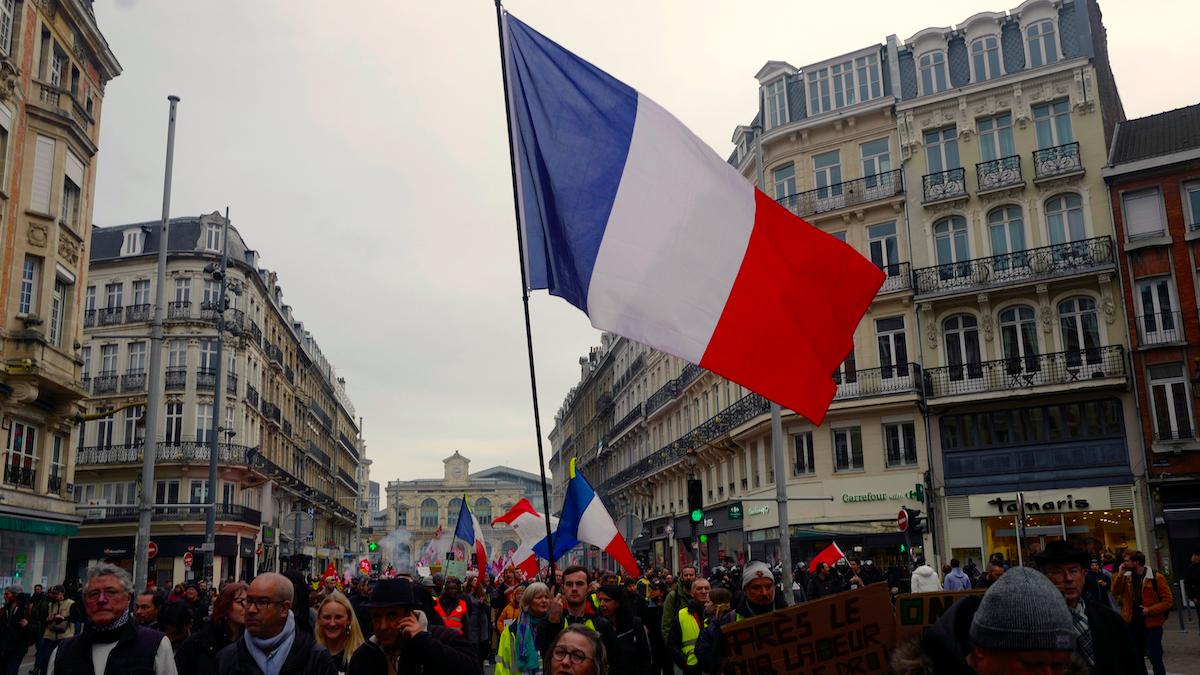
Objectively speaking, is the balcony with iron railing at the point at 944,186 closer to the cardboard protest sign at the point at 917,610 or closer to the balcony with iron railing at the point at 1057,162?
the balcony with iron railing at the point at 1057,162

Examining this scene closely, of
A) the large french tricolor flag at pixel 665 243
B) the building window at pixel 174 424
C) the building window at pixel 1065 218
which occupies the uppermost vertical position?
the building window at pixel 1065 218

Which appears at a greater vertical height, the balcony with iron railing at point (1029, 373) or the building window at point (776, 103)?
the building window at point (776, 103)

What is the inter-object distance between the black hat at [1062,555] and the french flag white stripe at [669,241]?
2.97 meters

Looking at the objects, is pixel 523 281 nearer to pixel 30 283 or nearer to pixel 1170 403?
pixel 30 283

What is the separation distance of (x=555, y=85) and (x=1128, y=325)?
28718 millimetres

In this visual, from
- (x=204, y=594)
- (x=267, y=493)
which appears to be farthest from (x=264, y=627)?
(x=267, y=493)

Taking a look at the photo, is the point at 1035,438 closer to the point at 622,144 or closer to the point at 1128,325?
the point at 1128,325

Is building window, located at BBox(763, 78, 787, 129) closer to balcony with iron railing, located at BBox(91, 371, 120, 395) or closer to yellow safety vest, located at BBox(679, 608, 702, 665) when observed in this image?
yellow safety vest, located at BBox(679, 608, 702, 665)

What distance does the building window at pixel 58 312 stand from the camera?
2767 centimetres

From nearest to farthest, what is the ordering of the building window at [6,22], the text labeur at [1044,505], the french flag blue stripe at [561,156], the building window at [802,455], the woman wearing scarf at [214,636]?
the woman wearing scarf at [214,636] → the french flag blue stripe at [561,156] → the building window at [6,22] → the text labeur at [1044,505] → the building window at [802,455]

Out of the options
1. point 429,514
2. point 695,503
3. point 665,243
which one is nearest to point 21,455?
point 695,503

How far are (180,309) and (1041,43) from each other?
1609 inches

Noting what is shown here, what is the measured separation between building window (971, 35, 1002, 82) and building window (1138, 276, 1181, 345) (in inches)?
346

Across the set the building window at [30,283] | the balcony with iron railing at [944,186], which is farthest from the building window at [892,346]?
the building window at [30,283]
